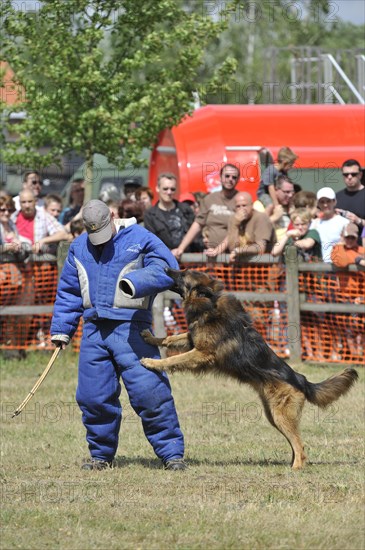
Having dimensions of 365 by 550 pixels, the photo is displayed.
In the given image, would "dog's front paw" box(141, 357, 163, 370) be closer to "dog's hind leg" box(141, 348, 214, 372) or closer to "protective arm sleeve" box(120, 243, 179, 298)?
"dog's hind leg" box(141, 348, 214, 372)

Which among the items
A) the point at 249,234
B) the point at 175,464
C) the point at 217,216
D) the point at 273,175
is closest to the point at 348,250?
the point at 249,234

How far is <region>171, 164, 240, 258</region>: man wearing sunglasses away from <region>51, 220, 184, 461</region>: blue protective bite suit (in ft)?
16.1

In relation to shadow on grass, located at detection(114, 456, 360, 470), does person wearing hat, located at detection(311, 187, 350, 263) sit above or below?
above

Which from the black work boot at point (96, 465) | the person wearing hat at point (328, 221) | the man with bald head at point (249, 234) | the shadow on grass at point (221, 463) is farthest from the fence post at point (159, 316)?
the black work boot at point (96, 465)

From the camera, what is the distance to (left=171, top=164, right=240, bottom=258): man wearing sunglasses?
12.4 m

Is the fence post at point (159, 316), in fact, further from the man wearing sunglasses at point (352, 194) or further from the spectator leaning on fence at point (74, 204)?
the spectator leaning on fence at point (74, 204)

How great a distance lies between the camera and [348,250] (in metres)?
11.8

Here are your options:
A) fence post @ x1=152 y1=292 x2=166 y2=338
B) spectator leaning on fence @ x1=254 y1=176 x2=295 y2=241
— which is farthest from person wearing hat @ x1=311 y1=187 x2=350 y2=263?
fence post @ x1=152 y1=292 x2=166 y2=338

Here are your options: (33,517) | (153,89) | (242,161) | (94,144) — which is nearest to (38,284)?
(94,144)

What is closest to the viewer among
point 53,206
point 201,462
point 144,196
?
point 201,462

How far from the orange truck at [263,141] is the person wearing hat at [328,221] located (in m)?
3.87

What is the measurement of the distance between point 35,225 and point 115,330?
20.1 feet

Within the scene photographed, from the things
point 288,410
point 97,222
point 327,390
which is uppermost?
point 97,222

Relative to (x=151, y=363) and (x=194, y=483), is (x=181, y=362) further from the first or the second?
(x=194, y=483)
